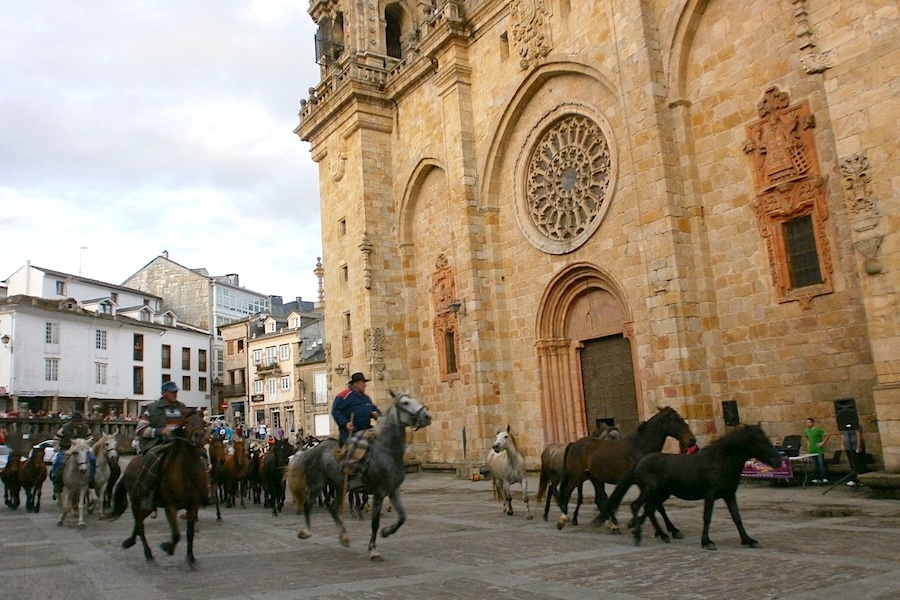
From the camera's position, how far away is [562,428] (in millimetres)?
20281

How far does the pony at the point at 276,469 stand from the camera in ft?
46.9

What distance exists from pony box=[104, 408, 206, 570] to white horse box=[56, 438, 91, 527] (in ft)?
17.1

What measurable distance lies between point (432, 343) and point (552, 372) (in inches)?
253

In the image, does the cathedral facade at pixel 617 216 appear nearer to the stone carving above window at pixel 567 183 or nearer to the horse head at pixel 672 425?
the stone carving above window at pixel 567 183

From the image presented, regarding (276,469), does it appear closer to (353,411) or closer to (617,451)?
(353,411)

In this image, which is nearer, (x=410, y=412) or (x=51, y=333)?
(x=410, y=412)

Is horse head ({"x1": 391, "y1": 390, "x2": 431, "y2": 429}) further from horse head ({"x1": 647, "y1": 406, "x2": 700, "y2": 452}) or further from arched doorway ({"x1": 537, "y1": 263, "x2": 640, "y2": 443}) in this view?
arched doorway ({"x1": 537, "y1": 263, "x2": 640, "y2": 443})

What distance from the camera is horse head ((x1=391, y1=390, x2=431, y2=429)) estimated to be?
8.80 m

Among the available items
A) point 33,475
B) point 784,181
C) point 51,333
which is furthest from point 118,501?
point 51,333

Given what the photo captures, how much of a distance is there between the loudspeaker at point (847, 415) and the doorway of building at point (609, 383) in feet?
20.0

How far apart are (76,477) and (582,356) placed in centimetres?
1287

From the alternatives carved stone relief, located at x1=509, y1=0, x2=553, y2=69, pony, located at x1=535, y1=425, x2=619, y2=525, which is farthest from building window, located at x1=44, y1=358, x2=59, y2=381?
pony, located at x1=535, y1=425, x2=619, y2=525

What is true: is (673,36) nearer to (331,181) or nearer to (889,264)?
(889,264)

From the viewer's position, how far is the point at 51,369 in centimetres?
4397
